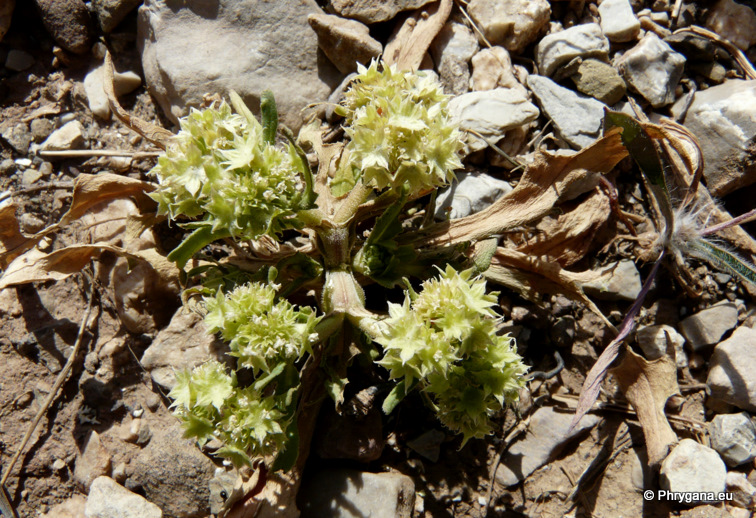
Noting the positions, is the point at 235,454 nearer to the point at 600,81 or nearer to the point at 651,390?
the point at 651,390

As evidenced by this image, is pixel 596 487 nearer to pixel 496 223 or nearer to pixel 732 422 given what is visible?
pixel 732 422

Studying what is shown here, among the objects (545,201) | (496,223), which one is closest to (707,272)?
(545,201)

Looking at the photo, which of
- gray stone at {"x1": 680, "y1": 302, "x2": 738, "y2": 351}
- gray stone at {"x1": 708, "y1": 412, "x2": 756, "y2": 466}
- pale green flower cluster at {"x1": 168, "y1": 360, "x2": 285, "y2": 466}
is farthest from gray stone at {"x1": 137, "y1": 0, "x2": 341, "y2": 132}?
gray stone at {"x1": 708, "y1": 412, "x2": 756, "y2": 466}

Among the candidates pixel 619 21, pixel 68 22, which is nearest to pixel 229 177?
pixel 68 22

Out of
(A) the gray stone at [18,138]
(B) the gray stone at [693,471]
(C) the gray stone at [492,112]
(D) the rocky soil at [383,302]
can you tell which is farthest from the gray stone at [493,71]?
(A) the gray stone at [18,138]

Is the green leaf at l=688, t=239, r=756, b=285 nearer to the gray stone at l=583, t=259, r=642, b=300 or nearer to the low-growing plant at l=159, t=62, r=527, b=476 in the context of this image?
the gray stone at l=583, t=259, r=642, b=300
